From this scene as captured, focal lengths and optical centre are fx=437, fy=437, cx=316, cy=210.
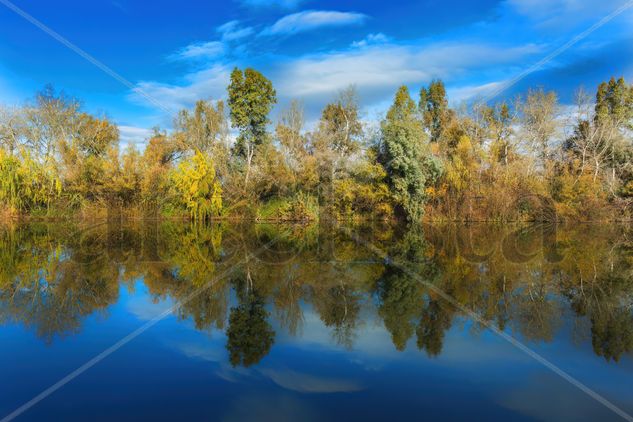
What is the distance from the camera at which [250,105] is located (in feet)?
114

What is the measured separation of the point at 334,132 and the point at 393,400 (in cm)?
3420

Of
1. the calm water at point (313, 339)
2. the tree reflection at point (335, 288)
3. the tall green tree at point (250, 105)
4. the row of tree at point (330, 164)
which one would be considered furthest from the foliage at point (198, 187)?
the calm water at point (313, 339)

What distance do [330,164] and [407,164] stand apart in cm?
647

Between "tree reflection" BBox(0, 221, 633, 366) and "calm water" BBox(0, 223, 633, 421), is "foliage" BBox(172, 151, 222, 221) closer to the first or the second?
"tree reflection" BBox(0, 221, 633, 366)

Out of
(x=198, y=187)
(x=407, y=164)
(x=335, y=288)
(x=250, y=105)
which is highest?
(x=250, y=105)

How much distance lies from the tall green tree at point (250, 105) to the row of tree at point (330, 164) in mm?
92

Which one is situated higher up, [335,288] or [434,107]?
[434,107]

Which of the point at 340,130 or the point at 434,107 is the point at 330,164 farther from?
the point at 434,107

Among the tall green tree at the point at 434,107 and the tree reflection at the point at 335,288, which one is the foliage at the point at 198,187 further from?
the tall green tree at the point at 434,107

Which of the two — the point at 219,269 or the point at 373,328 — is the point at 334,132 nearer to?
the point at 219,269

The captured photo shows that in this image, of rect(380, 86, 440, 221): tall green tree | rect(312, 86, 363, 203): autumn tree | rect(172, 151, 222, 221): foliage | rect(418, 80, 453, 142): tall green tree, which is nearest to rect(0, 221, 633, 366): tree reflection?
rect(380, 86, 440, 221): tall green tree

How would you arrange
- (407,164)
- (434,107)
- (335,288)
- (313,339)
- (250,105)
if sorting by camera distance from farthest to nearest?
1. (434,107)
2. (250,105)
3. (407,164)
4. (335,288)
5. (313,339)

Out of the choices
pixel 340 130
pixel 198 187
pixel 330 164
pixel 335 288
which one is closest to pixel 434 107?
pixel 340 130

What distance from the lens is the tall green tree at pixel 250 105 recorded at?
34.3 m
